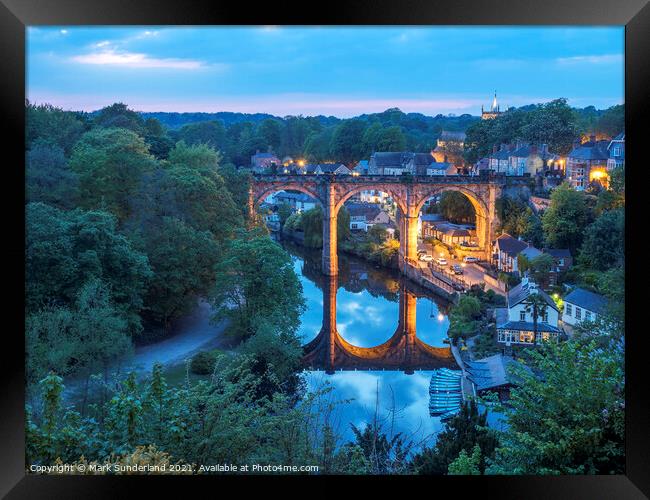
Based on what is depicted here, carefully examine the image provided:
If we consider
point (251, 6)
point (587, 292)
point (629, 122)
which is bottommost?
point (587, 292)

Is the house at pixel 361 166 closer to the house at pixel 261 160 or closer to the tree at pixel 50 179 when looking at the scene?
the house at pixel 261 160

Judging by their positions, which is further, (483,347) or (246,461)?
(483,347)

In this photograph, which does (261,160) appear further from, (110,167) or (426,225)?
(110,167)

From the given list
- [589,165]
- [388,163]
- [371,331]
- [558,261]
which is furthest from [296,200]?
[558,261]

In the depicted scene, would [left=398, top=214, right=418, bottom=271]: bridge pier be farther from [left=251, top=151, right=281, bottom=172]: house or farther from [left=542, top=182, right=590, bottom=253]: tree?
[left=542, top=182, right=590, bottom=253]: tree

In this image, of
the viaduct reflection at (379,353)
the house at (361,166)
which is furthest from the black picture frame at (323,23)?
the house at (361,166)

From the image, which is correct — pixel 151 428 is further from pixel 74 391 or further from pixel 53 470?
pixel 74 391

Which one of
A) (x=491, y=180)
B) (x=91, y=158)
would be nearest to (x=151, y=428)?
(x=91, y=158)
